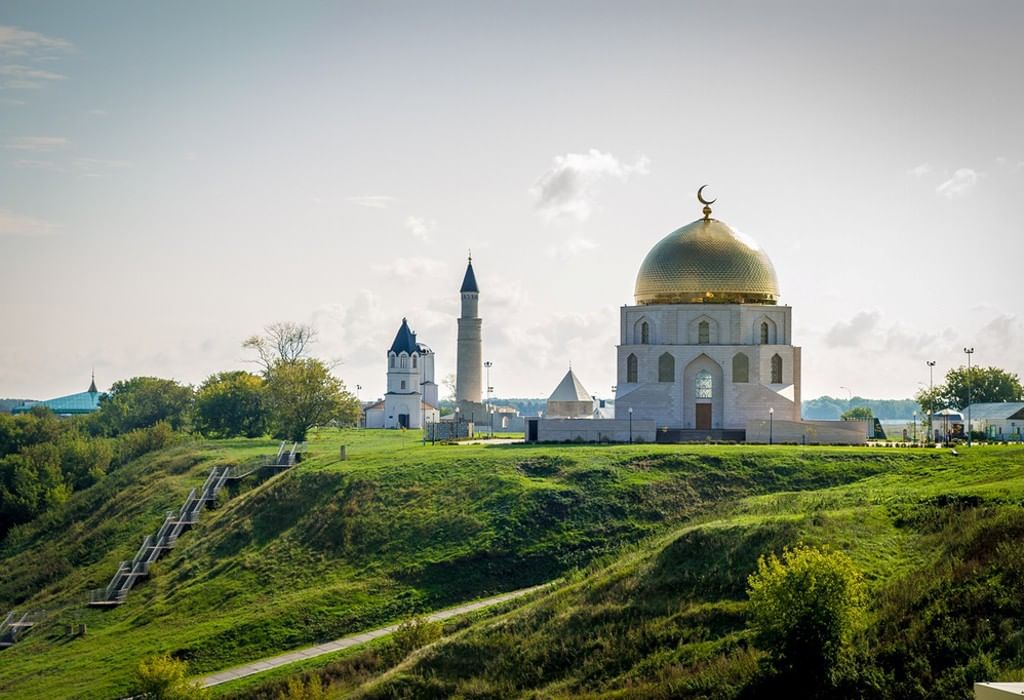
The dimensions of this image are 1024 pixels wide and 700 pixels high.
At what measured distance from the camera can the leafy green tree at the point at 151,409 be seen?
103 m

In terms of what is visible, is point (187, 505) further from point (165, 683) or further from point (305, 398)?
point (165, 683)

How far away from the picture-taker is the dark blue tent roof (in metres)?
96.7

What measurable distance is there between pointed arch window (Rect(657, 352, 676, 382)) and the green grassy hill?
325 inches

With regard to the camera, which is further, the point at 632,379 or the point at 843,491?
the point at 632,379

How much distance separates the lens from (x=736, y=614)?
96.9 feet

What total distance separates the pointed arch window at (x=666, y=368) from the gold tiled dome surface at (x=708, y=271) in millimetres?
2946

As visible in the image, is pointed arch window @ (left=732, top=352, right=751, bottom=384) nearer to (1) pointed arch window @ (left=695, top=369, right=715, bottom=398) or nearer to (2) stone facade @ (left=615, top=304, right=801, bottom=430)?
(2) stone facade @ (left=615, top=304, right=801, bottom=430)

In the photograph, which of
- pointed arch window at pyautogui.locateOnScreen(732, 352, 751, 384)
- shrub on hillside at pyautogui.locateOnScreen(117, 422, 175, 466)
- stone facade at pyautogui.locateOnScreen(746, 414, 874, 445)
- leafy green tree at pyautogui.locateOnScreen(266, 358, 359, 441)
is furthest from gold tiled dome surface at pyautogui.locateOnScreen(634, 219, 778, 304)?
shrub on hillside at pyautogui.locateOnScreen(117, 422, 175, 466)

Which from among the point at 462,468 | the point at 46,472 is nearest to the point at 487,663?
the point at 462,468

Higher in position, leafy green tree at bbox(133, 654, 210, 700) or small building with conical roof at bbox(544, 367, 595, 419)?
small building with conical roof at bbox(544, 367, 595, 419)

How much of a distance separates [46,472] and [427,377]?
37571 mm

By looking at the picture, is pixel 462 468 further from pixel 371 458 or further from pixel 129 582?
pixel 129 582

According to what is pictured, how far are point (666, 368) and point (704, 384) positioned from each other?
2.11 m

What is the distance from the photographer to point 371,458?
57469 mm
